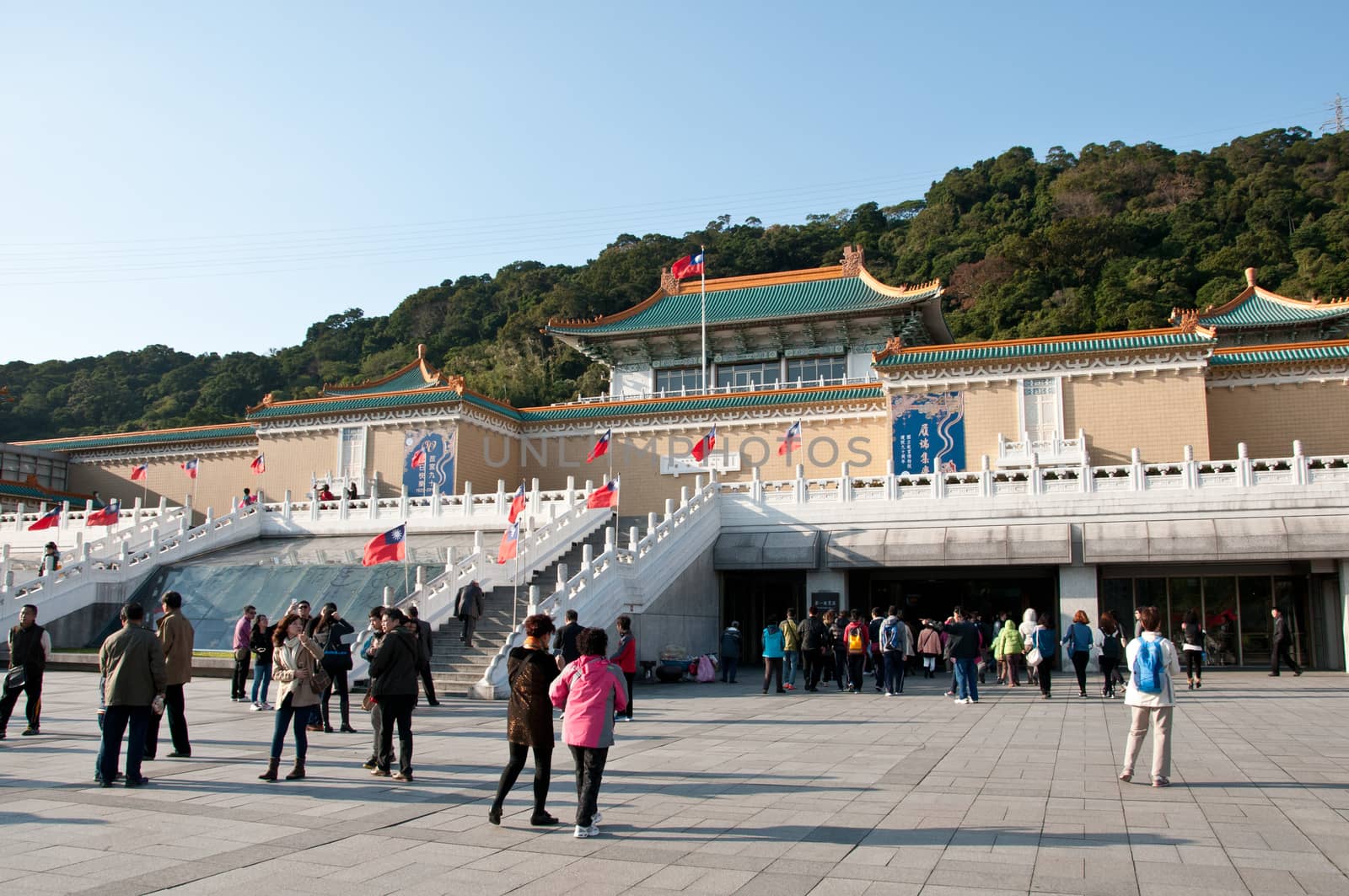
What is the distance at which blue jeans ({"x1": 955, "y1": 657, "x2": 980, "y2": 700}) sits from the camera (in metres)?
14.5

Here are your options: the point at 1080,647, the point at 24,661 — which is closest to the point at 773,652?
the point at 1080,647

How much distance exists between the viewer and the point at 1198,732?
11.3 metres

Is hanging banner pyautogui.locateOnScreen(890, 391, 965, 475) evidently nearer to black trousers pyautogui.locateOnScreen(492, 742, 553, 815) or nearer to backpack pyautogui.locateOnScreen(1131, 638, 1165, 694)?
backpack pyautogui.locateOnScreen(1131, 638, 1165, 694)

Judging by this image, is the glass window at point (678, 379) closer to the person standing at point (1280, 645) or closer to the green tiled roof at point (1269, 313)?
the green tiled roof at point (1269, 313)

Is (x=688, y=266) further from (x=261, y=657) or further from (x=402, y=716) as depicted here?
(x=402, y=716)

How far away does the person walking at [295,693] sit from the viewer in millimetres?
8172

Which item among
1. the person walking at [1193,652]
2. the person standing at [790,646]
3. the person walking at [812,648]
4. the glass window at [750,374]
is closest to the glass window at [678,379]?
the glass window at [750,374]

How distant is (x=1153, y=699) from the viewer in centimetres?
808

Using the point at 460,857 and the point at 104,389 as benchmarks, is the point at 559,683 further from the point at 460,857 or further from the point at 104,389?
the point at 104,389

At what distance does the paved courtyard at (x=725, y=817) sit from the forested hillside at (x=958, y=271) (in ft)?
155

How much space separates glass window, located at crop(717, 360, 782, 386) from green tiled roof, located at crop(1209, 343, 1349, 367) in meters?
14.2

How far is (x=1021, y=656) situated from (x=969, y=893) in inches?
521

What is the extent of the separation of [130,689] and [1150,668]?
7.74 m

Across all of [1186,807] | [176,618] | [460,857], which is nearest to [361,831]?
[460,857]
